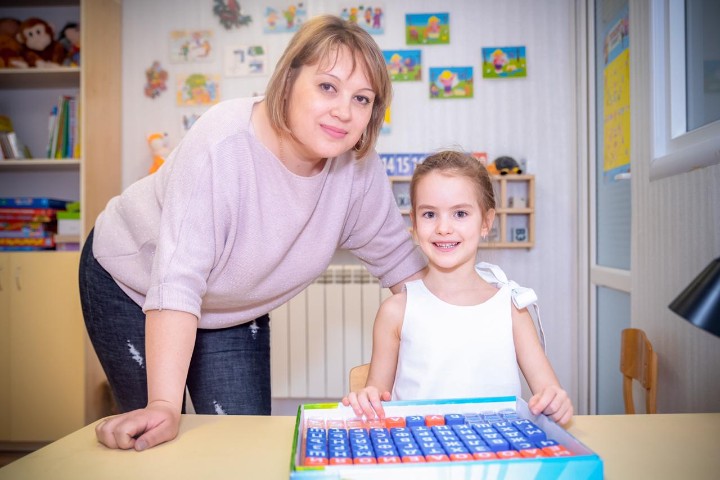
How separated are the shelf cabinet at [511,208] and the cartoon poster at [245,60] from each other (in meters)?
0.88

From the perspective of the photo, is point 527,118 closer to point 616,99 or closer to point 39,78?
point 616,99

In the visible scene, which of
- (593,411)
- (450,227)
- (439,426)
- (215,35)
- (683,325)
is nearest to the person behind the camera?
(439,426)

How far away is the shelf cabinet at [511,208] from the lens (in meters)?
2.55

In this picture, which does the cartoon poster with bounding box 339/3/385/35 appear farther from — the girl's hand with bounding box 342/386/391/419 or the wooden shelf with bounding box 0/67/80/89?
the girl's hand with bounding box 342/386/391/419

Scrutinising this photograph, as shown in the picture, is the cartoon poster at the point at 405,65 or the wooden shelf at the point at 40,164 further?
the cartoon poster at the point at 405,65

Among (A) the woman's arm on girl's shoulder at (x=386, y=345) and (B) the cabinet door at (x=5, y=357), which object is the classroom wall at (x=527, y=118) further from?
(A) the woman's arm on girl's shoulder at (x=386, y=345)

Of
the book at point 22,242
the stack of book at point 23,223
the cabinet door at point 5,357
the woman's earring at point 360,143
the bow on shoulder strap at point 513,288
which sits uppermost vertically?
the woman's earring at point 360,143

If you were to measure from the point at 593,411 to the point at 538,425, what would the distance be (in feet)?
6.94

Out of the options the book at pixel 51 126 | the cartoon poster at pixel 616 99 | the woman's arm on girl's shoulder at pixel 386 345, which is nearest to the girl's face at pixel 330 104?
the woman's arm on girl's shoulder at pixel 386 345

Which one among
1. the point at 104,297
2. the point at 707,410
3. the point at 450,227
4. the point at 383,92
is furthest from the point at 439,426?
the point at 707,410

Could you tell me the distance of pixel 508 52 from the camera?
2670 mm

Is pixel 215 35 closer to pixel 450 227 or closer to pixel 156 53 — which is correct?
pixel 156 53

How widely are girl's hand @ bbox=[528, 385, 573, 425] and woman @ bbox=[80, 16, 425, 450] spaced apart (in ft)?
1.56

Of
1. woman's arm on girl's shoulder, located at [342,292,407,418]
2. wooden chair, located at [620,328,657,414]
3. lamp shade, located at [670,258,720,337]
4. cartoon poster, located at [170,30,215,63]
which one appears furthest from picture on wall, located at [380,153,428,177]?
lamp shade, located at [670,258,720,337]
